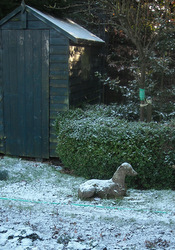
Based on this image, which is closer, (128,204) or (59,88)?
(128,204)

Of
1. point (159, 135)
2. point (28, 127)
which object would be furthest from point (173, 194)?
point (28, 127)

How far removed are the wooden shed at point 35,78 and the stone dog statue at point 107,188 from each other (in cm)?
243

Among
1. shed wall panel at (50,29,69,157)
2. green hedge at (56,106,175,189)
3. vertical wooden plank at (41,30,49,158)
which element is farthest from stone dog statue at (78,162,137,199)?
vertical wooden plank at (41,30,49,158)

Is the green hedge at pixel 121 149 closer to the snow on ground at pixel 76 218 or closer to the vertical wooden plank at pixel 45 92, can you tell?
the snow on ground at pixel 76 218

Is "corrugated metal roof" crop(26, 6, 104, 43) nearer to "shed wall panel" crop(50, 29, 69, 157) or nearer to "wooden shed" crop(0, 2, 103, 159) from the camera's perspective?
"wooden shed" crop(0, 2, 103, 159)

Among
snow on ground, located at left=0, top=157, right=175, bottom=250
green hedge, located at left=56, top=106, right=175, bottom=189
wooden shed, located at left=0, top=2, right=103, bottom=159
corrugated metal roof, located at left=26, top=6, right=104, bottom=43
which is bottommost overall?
snow on ground, located at left=0, top=157, right=175, bottom=250

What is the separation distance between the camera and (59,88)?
7203mm

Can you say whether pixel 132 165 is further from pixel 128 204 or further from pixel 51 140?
pixel 51 140

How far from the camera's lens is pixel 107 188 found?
5148mm

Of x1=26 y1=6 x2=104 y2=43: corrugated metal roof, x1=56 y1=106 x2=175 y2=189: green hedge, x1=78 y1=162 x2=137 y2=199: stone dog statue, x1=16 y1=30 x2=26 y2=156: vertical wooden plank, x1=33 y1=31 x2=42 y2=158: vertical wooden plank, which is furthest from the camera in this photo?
x1=16 y1=30 x2=26 y2=156: vertical wooden plank

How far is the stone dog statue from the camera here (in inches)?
201

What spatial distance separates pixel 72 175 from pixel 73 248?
341 cm

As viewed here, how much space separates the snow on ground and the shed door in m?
1.55

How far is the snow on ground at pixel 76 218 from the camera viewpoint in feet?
11.4
